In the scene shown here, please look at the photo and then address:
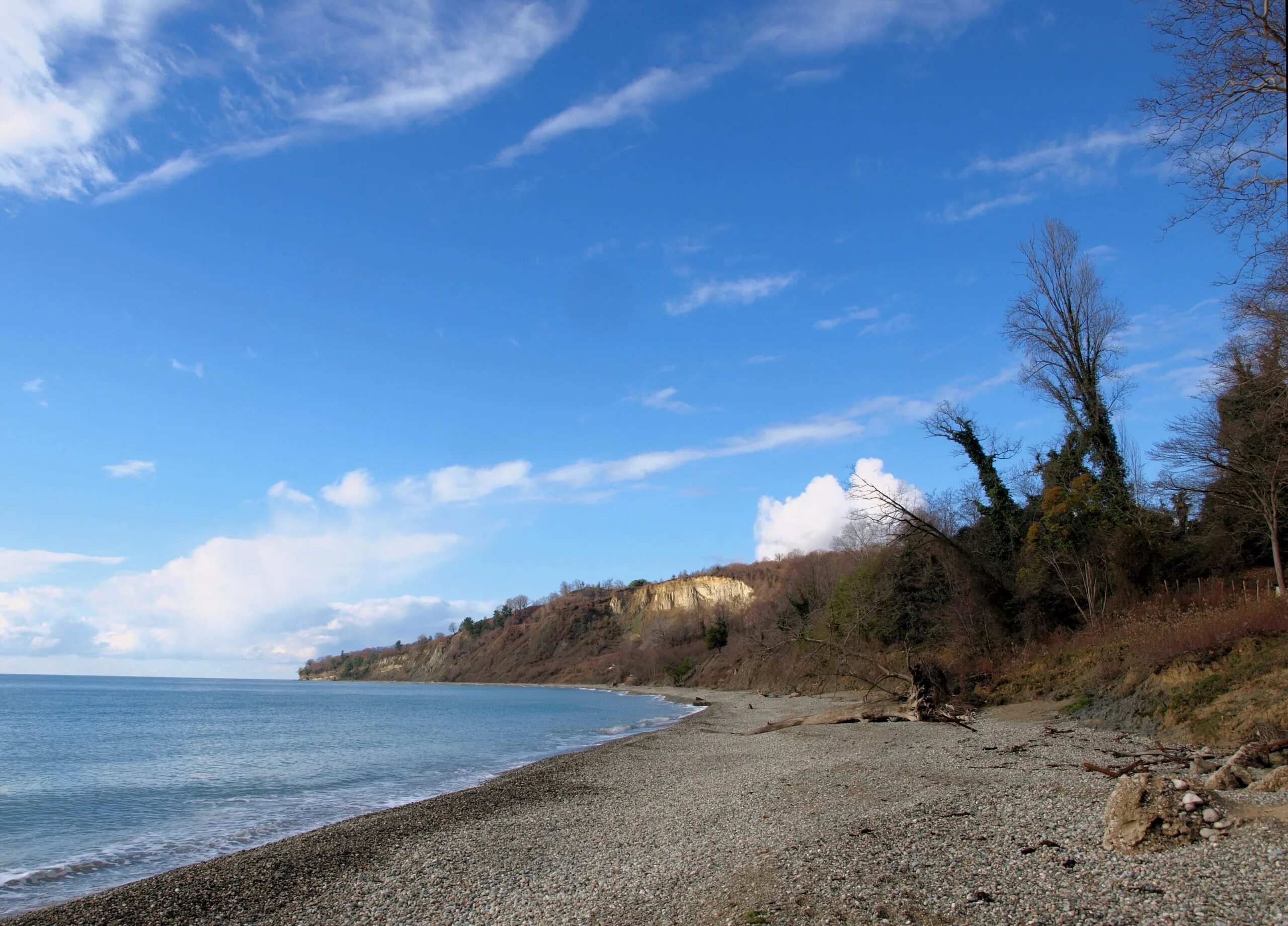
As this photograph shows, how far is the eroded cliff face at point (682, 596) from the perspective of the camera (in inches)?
4803

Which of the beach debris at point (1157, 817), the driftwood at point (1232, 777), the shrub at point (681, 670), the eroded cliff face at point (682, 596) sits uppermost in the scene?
the eroded cliff face at point (682, 596)

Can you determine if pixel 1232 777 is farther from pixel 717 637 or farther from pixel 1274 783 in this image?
pixel 717 637

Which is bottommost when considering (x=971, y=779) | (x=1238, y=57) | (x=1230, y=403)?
(x=971, y=779)

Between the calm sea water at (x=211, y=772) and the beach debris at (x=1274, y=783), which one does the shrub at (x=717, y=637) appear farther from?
the beach debris at (x=1274, y=783)

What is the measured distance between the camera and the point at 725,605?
11256 cm

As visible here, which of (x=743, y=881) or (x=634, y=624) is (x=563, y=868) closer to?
Answer: (x=743, y=881)

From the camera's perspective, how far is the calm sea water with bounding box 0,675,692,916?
12203 millimetres

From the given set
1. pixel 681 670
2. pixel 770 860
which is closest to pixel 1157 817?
pixel 770 860

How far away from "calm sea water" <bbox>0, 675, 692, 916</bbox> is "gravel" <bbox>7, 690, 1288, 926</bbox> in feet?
8.28

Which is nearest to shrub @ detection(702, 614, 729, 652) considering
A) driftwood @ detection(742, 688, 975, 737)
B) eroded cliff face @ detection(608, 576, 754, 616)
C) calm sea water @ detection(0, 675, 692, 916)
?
calm sea water @ detection(0, 675, 692, 916)

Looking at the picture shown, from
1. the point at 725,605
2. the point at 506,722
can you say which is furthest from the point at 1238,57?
the point at 725,605

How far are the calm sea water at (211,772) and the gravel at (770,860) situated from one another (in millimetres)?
2522

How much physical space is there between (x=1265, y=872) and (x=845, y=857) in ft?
11.0

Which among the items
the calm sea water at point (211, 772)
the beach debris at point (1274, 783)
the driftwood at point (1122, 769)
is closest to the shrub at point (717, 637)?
the calm sea water at point (211, 772)
